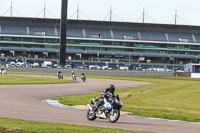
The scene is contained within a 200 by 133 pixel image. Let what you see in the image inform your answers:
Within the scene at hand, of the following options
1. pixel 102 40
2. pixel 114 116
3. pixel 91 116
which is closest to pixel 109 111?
pixel 114 116

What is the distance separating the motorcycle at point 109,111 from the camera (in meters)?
18.3

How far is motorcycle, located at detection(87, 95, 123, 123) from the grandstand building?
410 ft

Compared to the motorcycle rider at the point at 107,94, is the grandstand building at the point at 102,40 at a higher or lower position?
higher

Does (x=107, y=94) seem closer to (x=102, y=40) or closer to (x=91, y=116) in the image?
(x=91, y=116)

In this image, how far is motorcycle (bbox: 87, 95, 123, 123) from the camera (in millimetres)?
18328

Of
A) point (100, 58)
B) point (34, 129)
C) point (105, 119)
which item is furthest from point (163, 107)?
point (100, 58)

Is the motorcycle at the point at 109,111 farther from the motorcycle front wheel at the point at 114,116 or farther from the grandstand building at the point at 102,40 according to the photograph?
the grandstand building at the point at 102,40

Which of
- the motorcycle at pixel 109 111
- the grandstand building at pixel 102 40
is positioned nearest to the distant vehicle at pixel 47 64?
the grandstand building at pixel 102 40

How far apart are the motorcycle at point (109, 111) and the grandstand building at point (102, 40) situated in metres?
Result: 125

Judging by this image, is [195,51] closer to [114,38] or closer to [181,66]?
[181,66]

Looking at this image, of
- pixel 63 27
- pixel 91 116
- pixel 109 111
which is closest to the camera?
pixel 109 111

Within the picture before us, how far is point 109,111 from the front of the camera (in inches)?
737

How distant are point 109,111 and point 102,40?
129106 millimetres

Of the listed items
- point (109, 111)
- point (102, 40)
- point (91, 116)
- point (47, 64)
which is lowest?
point (91, 116)
